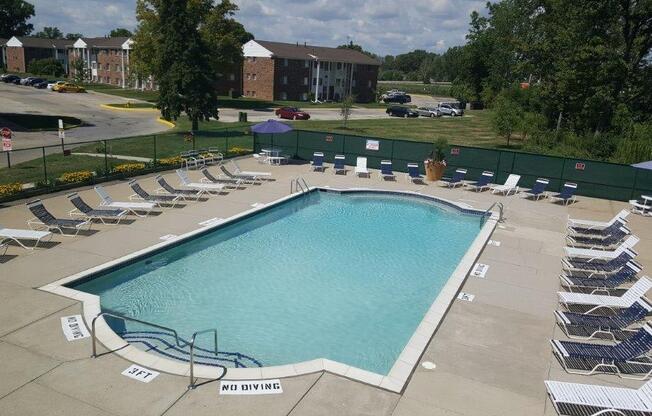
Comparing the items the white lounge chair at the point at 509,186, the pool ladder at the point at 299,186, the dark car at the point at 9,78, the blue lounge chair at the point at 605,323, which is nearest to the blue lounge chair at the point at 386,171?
the pool ladder at the point at 299,186

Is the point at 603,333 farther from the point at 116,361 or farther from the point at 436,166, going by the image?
the point at 436,166

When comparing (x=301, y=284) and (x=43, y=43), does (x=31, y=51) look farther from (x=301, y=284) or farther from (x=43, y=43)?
(x=301, y=284)

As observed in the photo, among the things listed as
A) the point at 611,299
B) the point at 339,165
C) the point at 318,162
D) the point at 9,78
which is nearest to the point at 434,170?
the point at 339,165

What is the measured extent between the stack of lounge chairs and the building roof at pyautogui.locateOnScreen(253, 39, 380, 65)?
63.9m

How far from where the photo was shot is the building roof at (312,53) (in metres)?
73.8

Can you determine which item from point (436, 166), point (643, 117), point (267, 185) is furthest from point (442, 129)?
point (267, 185)

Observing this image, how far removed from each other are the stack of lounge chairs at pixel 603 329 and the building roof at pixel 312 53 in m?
→ 63.9

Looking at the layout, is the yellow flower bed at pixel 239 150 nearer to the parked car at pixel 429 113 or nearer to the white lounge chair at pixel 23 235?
the white lounge chair at pixel 23 235

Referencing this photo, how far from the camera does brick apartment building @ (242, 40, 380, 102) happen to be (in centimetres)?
7350

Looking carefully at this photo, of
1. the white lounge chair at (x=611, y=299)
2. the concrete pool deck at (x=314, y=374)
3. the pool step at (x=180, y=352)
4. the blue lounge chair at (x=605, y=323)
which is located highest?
the white lounge chair at (x=611, y=299)

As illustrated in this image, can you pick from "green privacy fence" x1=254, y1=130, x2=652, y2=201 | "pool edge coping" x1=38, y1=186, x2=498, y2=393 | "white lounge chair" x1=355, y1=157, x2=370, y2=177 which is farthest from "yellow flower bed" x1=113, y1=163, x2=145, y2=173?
"white lounge chair" x1=355, y1=157, x2=370, y2=177

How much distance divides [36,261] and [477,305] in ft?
34.8

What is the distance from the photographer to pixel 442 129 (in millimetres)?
49250

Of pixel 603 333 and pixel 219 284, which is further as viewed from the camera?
pixel 219 284
